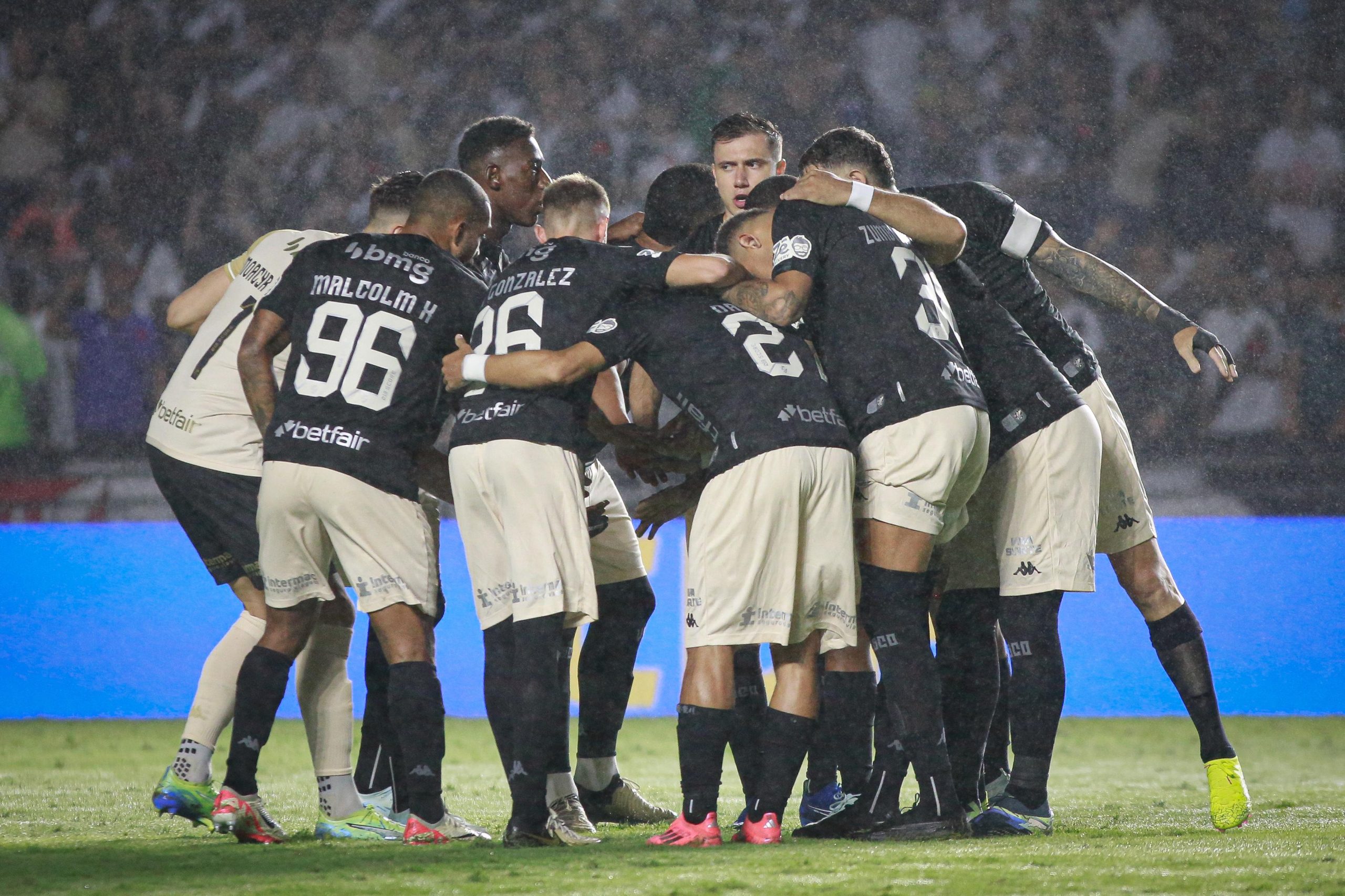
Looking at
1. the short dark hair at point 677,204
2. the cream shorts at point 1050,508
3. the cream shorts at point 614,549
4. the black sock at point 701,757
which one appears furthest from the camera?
the short dark hair at point 677,204

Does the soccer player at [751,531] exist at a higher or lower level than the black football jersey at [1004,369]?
lower

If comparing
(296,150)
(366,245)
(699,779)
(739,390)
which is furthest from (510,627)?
(296,150)

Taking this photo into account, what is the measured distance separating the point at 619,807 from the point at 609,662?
422mm

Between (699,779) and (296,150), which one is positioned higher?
(296,150)

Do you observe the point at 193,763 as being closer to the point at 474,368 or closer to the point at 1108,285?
the point at 474,368

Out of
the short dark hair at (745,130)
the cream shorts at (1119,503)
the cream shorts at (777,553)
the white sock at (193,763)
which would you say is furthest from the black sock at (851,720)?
the short dark hair at (745,130)

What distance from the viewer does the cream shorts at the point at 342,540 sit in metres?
3.20

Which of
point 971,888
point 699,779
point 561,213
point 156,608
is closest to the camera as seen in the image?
point 971,888

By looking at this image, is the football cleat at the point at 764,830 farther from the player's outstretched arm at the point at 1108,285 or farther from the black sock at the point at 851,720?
the player's outstretched arm at the point at 1108,285

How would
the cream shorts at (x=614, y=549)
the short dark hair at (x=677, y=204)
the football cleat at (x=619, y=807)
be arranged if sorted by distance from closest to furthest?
the football cleat at (x=619, y=807)
the cream shorts at (x=614, y=549)
the short dark hair at (x=677, y=204)

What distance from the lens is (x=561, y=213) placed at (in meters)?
3.41

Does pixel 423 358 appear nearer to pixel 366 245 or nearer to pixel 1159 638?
pixel 366 245

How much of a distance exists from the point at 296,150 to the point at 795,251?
7299mm

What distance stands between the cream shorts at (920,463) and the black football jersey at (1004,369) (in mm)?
294
